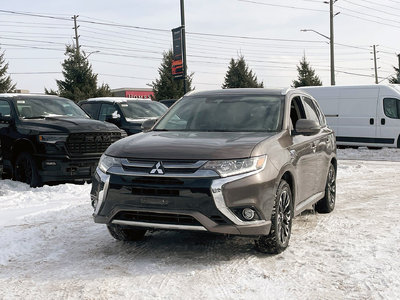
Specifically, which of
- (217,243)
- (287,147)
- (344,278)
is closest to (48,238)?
(217,243)

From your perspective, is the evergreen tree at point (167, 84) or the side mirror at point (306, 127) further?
the evergreen tree at point (167, 84)

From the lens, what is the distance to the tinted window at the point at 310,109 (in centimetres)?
683

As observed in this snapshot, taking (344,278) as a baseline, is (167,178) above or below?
above

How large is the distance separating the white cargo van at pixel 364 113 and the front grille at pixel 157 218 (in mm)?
14958

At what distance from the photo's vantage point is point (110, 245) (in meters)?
5.52

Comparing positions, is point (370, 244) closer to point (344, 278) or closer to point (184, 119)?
point (344, 278)

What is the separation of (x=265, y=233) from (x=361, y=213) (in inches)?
120

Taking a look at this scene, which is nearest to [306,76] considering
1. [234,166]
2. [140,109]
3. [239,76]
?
[239,76]

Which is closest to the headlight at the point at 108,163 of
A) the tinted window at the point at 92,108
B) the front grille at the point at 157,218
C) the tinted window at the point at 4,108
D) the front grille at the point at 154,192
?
the front grille at the point at 154,192

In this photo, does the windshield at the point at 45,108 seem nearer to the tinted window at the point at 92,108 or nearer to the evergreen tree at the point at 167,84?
the tinted window at the point at 92,108

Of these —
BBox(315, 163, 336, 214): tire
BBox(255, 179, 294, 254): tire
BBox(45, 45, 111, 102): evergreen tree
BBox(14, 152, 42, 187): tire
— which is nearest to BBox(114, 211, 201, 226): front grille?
BBox(255, 179, 294, 254): tire

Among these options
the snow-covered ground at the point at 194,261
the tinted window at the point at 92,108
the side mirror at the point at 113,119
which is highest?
the tinted window at the point at 92,108

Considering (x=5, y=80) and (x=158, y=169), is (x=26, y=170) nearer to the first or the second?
(x=158, y=169)

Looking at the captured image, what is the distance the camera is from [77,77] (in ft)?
119
